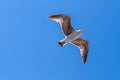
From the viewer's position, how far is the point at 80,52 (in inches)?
1212

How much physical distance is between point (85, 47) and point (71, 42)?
951 mm

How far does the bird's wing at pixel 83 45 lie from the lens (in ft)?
99.1

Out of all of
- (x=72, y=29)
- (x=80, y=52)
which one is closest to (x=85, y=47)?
(x=80, y=52)

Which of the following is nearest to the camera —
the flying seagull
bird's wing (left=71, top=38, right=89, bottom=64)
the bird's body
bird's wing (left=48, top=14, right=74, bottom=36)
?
the flying seagull

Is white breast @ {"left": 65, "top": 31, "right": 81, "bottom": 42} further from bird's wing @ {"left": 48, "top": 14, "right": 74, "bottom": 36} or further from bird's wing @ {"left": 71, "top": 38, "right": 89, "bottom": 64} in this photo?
bird's wing @ {"left": 71, "top": 38, "right": 89, "bottom": 64}

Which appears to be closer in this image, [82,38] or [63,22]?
[63,22]

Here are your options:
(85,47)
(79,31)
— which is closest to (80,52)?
(85,47)

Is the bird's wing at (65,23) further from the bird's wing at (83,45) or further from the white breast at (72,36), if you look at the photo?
the bird's wing at (83,45)

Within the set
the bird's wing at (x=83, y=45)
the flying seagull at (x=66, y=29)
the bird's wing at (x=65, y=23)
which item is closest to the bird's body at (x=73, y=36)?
the flying seagull at (x=66, y=29)

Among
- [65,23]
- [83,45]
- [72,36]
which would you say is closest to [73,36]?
[72,36]

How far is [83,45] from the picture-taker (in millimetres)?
30344

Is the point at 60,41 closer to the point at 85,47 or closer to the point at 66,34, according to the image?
the point at 66,34

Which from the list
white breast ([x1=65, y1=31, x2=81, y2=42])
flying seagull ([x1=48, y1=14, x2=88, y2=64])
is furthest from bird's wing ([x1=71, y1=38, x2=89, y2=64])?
white breast ([x1=65, y1=31, x2=81, y2=42])

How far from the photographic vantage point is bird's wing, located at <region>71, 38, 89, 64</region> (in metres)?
30.2
